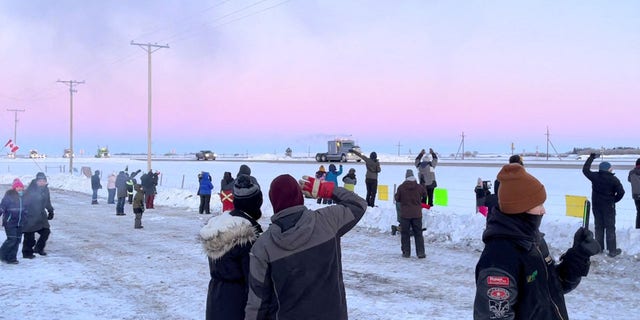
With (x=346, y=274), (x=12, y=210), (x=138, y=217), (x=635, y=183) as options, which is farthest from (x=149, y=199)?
(x=635, y=183)

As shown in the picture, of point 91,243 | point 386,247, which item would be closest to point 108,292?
A: point 91,243

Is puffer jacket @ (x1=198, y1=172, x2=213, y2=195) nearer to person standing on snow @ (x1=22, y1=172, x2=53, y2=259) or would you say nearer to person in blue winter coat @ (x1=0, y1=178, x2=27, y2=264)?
person standing on snow @ (x1=22, y1=172, x2=53, y2=259)

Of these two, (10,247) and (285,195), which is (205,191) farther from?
(285,195)

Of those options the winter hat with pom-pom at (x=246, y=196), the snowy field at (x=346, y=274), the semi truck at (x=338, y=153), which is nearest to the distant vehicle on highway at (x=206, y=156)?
the semi truck at (x=338, y=153)

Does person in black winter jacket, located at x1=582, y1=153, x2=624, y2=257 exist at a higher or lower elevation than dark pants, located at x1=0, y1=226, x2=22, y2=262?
higher

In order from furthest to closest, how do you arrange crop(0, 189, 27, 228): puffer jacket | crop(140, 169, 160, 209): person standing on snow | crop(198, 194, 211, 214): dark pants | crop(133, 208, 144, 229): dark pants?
1. crop(140, 169, 160, 209): person standing on snow
2. crop(198, 194, 211, 214): dark pants
3. crop(133, 208, 144, 229): dark pants
4. crop(0, 189, 27, 228): puffer jacket

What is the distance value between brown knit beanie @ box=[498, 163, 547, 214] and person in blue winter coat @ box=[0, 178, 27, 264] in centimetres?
1054

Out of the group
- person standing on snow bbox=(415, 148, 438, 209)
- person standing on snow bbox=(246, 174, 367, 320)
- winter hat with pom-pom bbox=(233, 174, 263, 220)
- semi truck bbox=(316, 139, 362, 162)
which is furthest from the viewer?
semi truck bbox=(316, 139, 362, 162)

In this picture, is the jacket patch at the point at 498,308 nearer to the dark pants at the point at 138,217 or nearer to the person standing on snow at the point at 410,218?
the person standing on snow at the point at 410,218

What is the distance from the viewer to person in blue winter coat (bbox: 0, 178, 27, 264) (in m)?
10.7

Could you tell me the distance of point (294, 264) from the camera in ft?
10.2

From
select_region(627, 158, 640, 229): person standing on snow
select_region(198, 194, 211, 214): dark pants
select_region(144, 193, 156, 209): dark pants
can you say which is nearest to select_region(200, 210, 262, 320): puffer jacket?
select_region(627, 158, 640, 229): person standing on snow

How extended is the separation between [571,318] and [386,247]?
19.9ft

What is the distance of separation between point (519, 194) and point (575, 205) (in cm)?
1262
